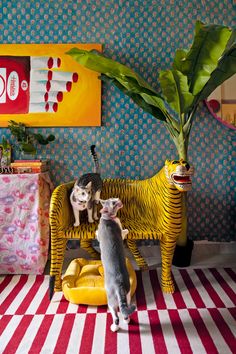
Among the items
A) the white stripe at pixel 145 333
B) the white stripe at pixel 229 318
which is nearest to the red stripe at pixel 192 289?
the white stripe at pixel 229 318

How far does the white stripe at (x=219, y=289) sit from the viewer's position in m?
1.63

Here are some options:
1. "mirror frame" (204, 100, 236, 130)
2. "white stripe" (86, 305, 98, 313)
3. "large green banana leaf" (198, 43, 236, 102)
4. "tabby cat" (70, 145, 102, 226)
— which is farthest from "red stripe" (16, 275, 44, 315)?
"mirror frame" (204, 100, 236, 130)

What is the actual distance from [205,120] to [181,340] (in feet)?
5.48

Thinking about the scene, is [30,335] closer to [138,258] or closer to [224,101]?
[138,258]

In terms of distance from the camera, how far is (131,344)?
1288 mm

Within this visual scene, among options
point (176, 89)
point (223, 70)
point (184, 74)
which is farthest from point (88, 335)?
point (223, 70)

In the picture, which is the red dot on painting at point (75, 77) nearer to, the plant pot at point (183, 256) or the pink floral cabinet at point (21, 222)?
the pink floral cabinet at point (21, 222)

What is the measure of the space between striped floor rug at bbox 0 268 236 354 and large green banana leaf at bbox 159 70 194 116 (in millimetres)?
1193

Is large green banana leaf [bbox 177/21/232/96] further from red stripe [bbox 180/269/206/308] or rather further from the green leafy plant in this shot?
red stripe [bbox 180/269/206/308]

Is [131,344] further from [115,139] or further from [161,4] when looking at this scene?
[161,4]

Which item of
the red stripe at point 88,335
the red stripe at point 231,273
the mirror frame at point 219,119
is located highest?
the mirror frame at point 219,119

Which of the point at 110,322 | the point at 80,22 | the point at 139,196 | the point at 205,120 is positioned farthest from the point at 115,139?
the point at 110,322

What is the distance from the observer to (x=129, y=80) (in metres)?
A: 1.93

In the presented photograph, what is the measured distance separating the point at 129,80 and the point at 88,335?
5.11 feet
